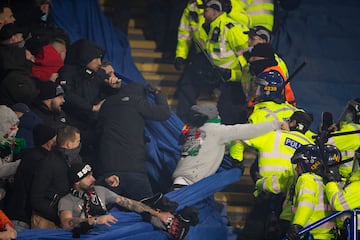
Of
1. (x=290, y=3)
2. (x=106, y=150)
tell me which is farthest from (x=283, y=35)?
(x=106, y=150)

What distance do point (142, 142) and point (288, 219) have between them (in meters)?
1.59

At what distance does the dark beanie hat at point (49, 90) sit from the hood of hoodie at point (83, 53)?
17.9 inches

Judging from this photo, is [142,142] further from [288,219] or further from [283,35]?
[283,35]

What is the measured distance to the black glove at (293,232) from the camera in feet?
25.3

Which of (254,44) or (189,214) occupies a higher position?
(254,44)

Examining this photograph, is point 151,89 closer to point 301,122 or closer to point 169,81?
point 169,81

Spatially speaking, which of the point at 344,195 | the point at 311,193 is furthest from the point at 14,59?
the point at 344,195

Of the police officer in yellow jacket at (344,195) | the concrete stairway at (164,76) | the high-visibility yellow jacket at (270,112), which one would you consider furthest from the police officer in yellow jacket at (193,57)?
the police officer in yellow jacket at (344,195)

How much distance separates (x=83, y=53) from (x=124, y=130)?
100 centimetres

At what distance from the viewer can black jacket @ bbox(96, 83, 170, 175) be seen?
28.3 feet

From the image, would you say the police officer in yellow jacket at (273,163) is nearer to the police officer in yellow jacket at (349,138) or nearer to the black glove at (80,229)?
the police officer in yellow jacket at (349,138)

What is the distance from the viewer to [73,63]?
9.40m

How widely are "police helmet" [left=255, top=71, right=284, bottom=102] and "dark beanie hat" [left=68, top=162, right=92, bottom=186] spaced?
2.12 metres

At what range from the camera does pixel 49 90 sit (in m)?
8.84
